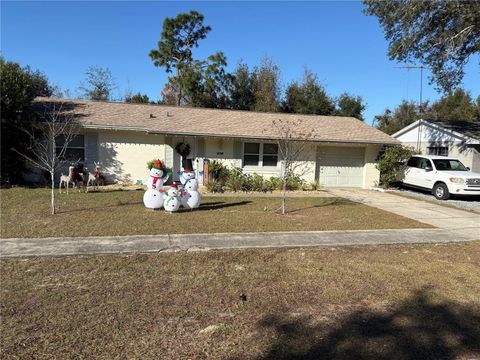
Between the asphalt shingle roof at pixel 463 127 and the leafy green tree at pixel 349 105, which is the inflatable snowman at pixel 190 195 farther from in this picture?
the leafy green tree at pixel 349 105

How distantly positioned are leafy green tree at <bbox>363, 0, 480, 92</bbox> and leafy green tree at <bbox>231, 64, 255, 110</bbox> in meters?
17.5

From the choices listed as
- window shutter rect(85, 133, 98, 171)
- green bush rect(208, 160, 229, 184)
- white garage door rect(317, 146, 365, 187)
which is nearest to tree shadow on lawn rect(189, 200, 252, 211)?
green bush rect(208, 160, 229, 184)

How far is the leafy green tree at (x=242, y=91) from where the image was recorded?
35312 mm

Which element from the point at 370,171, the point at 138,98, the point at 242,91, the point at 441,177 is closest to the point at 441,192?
the point at 441,177

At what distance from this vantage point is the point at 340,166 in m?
19.4

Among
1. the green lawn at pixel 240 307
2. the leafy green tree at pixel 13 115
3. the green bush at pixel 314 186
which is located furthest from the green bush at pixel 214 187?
the green lawn at pixel 240 307

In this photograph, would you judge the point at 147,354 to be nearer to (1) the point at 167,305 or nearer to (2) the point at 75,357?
(2) the point at 75,357

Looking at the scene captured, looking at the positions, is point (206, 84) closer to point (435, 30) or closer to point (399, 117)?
point (435, 30)

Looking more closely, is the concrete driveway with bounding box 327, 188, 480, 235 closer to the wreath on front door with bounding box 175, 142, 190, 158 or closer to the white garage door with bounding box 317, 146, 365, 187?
the white garage door with bounding box 317, 146, 365, 187

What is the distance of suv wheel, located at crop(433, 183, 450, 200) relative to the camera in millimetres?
15430

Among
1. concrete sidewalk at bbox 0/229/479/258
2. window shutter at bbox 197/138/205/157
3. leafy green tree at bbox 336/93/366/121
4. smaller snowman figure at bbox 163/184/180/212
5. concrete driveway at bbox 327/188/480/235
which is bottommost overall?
concrete sidewalk at bbox 0/229/479/258

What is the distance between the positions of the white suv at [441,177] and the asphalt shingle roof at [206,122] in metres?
1.91

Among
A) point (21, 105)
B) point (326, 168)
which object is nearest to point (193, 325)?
point (21, 105)

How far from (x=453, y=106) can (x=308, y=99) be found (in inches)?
905
